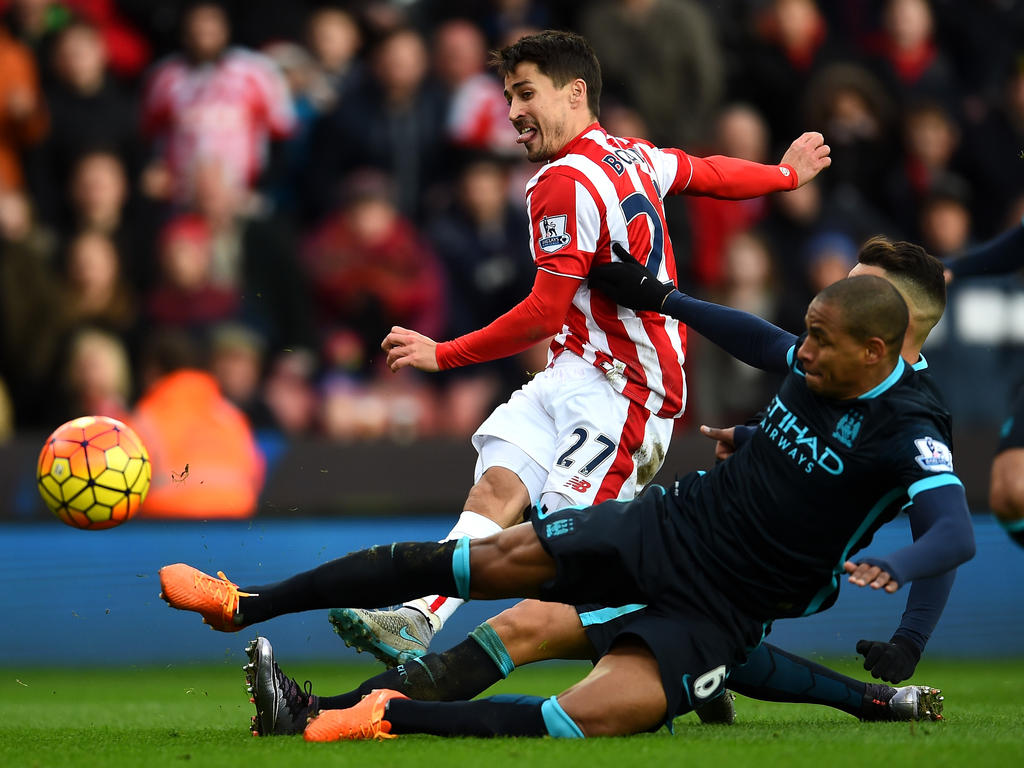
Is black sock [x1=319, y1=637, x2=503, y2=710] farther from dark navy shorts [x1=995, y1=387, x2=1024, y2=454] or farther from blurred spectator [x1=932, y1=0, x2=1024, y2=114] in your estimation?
blurred spectator [x1=932, y1=0, x2=1024, y2=114]

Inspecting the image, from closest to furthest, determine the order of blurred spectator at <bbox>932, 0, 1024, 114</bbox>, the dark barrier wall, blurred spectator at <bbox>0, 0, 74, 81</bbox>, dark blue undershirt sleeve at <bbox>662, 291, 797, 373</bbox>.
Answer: dark blue undershirt sleeve at <bbox>662, 291, 797, 373</bbox>
the dark barrier wall
blurred spectator at <bbox>0, 0, 74, 81</bbox>
blurred spectator at <bbox>932, 0, 1024, 114</bbox>

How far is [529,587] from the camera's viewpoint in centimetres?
446

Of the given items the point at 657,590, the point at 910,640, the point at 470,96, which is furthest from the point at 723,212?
the point at 657,590

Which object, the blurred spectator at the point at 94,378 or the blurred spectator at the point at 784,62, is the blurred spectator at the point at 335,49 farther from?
the blurred spectator at the point at 784,62

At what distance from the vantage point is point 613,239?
5.29 metres

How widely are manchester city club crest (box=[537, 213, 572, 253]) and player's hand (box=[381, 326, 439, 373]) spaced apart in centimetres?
54

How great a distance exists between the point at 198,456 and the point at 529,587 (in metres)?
4.39

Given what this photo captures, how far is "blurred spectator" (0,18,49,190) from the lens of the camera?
9.55 metres

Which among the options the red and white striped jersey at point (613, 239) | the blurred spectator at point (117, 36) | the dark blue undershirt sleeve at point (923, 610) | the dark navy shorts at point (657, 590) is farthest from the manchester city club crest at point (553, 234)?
the blurred spectator at point (117, 36)

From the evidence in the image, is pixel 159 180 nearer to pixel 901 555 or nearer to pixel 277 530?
pixel 277 530

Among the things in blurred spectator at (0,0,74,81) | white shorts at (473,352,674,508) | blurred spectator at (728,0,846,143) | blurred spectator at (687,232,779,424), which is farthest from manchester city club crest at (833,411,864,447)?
blurred spectator at (0,0,74,81)

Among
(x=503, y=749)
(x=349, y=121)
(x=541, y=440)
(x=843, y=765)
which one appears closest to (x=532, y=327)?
(x=541, y=440)

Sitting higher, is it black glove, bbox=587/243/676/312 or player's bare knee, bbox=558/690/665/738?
black glove, bbox=587/243/676/312

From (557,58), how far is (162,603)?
415cm
